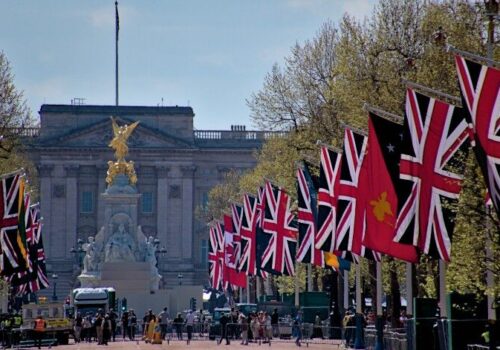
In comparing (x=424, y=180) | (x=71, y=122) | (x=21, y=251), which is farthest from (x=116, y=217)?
(x=424, y=180)

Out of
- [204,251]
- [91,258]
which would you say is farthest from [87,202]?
[91,258]

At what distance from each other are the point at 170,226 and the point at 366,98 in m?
114

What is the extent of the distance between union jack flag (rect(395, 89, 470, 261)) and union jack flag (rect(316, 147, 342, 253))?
1290 centimetres

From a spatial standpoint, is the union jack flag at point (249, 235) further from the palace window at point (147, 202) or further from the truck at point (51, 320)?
the palace window at point (147, 202)

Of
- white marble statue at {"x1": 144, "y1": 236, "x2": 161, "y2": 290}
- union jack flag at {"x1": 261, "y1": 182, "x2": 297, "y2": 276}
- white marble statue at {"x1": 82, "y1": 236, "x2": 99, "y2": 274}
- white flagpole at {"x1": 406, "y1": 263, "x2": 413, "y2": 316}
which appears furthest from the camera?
white marble statue at {"x1": 82, "y1": 236, "x2": 99, "y2": 274}

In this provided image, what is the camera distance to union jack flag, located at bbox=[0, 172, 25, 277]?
2160 inches

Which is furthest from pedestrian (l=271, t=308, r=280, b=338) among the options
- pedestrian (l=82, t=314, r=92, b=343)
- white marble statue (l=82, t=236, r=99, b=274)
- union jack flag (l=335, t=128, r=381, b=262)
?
white marble statue (l=82, t=236, r=99, b=274)

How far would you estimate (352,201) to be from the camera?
45781 millimetres

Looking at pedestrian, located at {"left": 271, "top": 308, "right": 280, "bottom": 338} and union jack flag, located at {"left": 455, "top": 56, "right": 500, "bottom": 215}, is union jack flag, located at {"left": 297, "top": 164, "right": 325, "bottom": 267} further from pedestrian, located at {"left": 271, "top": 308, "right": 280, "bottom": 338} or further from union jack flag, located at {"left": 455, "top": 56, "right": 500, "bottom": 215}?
union jack flag, located at {"left": 455, "top": 56, "right": 500, "bottom": 215}

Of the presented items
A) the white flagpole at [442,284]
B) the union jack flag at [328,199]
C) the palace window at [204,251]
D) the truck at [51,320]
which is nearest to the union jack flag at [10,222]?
the union jack flag at [328,199]

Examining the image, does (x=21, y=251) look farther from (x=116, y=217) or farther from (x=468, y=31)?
(x=116, y=217)

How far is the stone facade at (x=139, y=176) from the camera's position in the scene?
16738 cm

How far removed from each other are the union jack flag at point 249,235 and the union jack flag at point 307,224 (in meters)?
10.2

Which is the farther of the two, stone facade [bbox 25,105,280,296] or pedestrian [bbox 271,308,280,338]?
stone facade [bbox 25,105,280,296]
